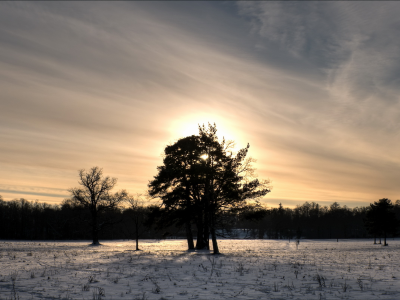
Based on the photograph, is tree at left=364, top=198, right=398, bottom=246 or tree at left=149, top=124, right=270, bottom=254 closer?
tree at left=149, top=124, right=270, bottom=254

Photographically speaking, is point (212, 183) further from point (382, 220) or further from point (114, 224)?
point (114, 224)

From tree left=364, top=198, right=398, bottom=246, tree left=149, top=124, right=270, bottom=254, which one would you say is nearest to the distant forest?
tree left=364, top=198, right=398, bottom=246

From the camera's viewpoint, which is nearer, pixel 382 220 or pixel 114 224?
pixel 382 220

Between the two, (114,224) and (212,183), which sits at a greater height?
(212,183)

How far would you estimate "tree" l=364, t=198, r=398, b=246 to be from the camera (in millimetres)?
64812

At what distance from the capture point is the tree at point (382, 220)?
213 ft

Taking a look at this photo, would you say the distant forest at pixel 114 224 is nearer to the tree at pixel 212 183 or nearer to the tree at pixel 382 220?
the tree at pixel 382 220

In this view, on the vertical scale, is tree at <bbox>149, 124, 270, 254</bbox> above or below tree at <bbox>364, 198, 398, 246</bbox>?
above

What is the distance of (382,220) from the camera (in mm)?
65562

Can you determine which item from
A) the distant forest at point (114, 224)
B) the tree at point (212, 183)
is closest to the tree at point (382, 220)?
the distant forest at point (114, 224)

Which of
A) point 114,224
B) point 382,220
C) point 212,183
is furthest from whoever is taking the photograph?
point 114,224

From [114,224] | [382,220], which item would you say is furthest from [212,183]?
[114,224]

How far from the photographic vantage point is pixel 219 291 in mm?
11156

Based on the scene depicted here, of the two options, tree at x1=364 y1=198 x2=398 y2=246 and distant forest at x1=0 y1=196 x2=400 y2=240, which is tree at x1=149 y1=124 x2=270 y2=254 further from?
tree at x1=364 y1=198 x2=398 y2=246
